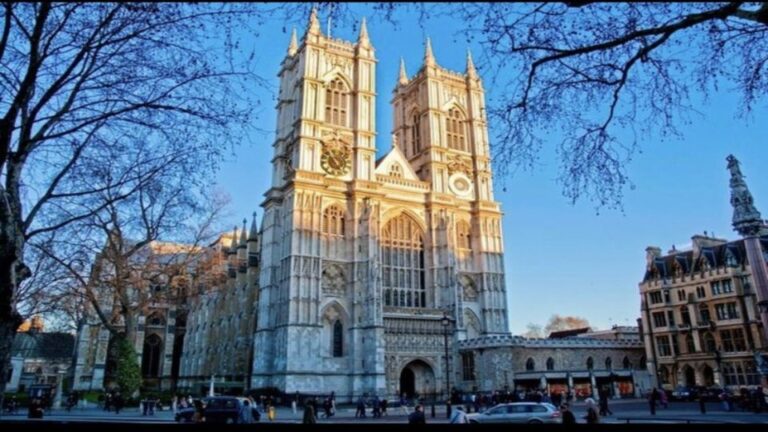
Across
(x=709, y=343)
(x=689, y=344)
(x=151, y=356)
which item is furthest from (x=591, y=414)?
(x=151, y=356)

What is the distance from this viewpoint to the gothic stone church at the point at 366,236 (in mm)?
38688

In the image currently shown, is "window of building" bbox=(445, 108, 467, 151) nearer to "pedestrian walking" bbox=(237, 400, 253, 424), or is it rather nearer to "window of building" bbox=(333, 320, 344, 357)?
"window of building" bbox=(333, 320, 344, 357)

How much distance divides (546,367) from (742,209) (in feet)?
67.2

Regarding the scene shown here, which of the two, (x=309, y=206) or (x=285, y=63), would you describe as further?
(x=285, y=63)

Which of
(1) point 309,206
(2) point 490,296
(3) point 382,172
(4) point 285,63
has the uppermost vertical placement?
(4) point 285,63

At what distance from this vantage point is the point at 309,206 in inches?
1601

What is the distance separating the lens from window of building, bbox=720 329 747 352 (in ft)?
127

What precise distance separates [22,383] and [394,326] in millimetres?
55946

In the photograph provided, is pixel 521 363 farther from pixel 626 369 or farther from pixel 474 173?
pixel 474 173

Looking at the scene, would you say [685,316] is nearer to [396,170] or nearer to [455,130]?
[455,130]

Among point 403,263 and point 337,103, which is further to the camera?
point 337,103

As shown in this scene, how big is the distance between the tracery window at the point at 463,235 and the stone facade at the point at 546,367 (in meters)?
9.48

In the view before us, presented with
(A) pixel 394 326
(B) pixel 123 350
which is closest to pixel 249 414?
(B) pixel 123 350

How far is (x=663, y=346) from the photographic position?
44969mm
